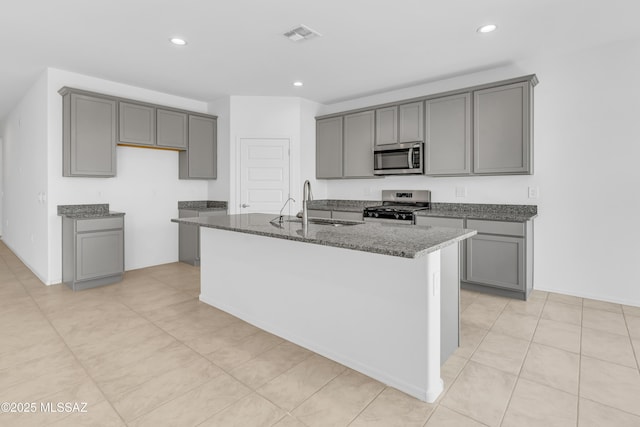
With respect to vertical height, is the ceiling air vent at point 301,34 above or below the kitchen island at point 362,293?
above

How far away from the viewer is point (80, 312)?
10.6 feet

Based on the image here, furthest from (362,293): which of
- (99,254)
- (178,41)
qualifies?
(99,254)

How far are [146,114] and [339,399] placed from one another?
4408mm

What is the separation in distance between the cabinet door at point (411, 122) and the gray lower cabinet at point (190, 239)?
9.58 ft

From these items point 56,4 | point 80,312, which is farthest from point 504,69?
point 80,312

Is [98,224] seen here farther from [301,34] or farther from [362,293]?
[362,293]

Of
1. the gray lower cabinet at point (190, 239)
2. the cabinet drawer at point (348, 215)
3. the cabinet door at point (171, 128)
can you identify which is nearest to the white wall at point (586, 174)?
the cabinet drawer at point (348, 215)

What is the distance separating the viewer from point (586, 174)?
141 inches

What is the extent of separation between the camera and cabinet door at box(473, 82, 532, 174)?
3617 millimetres

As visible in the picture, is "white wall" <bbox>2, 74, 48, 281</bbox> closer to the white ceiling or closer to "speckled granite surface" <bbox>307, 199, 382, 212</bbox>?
the white ceiling

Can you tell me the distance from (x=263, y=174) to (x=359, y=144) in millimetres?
1571

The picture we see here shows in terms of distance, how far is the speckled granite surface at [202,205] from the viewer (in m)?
5.34

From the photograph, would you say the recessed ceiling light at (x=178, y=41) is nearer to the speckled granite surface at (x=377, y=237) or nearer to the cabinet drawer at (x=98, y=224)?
the speckled granite surface at (x=377, y=237)

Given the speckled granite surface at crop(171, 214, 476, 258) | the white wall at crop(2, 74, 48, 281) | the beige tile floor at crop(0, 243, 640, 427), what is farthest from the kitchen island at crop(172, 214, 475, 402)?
the white wall at crop(2, 74, 48, 281)
